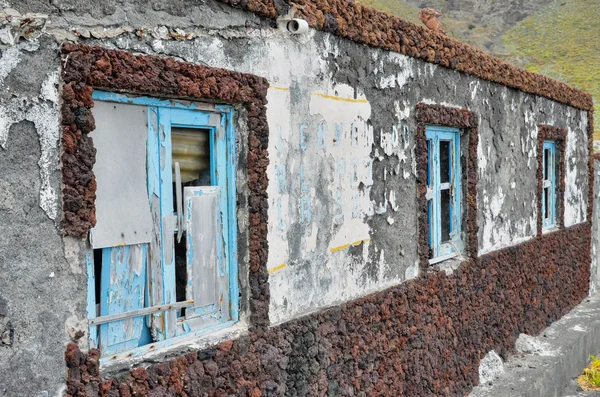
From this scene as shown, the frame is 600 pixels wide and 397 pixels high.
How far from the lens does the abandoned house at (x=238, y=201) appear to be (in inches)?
102

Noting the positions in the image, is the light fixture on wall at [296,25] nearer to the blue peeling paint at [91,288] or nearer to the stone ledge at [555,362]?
the blue peeling paint at [91,288]

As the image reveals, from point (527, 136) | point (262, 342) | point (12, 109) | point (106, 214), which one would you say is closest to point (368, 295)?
point (262, 342)

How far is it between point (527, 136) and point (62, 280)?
247 inches

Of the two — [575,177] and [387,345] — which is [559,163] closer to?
[575,177]

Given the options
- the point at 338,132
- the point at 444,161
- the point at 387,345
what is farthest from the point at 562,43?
the point at 338,132

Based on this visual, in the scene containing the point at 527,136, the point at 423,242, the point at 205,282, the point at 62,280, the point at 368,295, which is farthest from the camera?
the point at 527,136

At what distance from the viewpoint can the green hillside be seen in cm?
3910

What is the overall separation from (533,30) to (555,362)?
48914mm

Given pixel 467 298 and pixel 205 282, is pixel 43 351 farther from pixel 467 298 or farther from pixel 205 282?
pixel 467 298

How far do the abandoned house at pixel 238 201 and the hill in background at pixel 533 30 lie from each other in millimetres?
31472

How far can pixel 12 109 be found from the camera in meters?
2.48

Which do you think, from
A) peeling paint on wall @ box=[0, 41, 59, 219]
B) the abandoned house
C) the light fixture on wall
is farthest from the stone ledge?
peeling paint on wall @ box=[0, 41, 59, 219]

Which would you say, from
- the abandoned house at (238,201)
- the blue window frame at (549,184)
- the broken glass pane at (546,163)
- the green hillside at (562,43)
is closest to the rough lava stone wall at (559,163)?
the blue window frame at (549,184)

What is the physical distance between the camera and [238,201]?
3.61 meters
